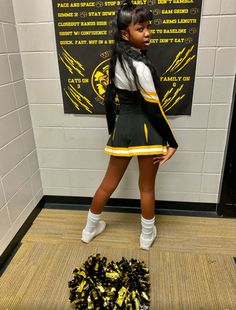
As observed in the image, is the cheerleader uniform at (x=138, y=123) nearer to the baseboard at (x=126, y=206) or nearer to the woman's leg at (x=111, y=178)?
the woman's leg at (x=111, y=178)

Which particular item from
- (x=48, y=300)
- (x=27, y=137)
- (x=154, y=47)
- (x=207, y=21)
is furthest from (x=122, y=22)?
(x=48, y=300)

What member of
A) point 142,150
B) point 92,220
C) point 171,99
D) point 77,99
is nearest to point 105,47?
point 77,99

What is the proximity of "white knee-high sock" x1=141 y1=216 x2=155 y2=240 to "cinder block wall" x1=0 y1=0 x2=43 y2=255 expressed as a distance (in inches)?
31.9

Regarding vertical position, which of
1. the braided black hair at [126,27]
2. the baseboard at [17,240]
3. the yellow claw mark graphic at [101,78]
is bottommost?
the baseboard at [17,240]

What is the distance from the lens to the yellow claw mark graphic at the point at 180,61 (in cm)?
160

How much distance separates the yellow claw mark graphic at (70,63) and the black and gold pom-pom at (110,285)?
1119 millimetres

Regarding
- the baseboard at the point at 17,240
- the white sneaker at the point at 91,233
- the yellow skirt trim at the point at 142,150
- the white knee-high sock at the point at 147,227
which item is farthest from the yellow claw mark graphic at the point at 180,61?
the baseboard at the point at 17,240

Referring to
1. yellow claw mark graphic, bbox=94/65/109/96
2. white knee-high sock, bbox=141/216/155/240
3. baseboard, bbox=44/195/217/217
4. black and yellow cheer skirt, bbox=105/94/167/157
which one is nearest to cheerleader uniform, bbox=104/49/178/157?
black and yellow cheer skirt, bbox=105/94/167/157

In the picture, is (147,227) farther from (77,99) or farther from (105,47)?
(105,47)

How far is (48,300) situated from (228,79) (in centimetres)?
158

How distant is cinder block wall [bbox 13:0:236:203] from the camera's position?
5.24 feet

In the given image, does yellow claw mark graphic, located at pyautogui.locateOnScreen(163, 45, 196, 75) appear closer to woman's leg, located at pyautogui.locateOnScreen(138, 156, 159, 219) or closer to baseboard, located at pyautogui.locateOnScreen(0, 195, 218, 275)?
woman's leg, located at pyautogui.locateOnScreen(138, 156, 159, 219)

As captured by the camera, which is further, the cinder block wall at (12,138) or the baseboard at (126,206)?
the baseboard at (126,206)

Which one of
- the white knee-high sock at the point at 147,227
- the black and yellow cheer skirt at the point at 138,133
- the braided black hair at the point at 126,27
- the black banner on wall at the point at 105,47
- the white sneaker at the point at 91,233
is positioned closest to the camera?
the braided black hair at the point at 126,27
